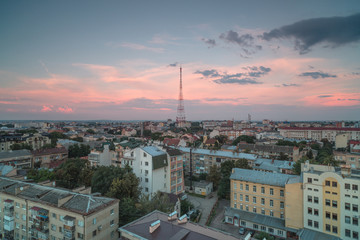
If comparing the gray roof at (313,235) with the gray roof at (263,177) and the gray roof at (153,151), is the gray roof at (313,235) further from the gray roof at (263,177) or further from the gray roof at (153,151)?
the gray roof at (153,151)

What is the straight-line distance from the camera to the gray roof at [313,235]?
2111 centimetres

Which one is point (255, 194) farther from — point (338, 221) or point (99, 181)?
point (99, 181)

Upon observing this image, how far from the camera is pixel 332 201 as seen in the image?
70.7ft

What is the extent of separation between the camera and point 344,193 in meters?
21.0

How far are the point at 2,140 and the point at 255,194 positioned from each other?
228ft

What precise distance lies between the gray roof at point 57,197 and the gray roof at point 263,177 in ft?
53.9

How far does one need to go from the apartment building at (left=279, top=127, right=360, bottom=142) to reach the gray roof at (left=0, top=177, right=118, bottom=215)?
112558 mm

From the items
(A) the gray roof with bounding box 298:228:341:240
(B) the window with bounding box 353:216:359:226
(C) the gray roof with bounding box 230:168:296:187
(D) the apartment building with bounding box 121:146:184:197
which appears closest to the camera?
(B) the window with bounding box 353:216:359:226

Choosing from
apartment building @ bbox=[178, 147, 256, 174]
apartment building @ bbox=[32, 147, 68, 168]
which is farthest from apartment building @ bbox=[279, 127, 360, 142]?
apartment building @ bbox=[32, 147, 68, 168]

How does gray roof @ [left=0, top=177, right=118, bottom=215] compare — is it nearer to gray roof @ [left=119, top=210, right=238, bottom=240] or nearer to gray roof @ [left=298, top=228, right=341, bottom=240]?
gray roof @ [left=119, top=210, right=238, bottom=240]

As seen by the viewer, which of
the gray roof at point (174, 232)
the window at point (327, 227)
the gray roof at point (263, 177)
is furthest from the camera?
the gray roof at point (263, 177)

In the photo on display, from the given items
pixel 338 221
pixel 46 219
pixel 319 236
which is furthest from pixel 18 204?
pixel 338 221

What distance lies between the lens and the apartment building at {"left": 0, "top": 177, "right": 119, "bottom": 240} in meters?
17.1

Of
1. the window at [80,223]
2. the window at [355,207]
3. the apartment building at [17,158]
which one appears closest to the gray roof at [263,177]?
the window at [355,207]
